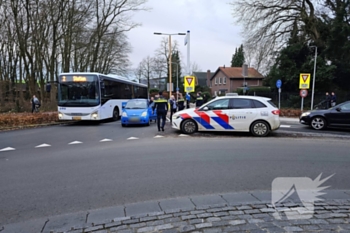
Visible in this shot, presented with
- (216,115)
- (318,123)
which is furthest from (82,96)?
(318,123)

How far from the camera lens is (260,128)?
11352 mm

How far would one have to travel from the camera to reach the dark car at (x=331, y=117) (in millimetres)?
12938

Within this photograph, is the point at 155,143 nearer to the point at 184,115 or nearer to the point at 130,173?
the point at 184,115

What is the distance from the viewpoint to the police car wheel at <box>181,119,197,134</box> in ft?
38.9

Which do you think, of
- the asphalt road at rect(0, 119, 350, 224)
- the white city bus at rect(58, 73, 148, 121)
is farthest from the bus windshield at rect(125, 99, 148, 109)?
the asphalt road at rect(0, 119, 350, 224)

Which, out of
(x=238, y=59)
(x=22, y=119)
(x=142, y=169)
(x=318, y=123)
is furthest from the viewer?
(x=238, y=59)

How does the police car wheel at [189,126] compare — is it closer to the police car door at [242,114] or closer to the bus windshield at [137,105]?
the police car door at [242,114]

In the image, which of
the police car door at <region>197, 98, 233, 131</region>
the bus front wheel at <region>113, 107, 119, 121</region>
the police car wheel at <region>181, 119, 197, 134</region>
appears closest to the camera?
the police car door at <region>197, 98, 233, 131</region>

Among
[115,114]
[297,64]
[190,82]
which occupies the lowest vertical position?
[115,114]

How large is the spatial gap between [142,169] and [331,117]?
1073cm

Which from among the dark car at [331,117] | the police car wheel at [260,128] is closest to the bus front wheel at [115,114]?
the police car wheel at [260,128]

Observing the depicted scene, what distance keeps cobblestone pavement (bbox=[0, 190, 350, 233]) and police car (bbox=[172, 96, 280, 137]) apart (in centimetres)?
694

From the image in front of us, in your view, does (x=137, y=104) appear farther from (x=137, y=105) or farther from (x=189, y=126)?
(x=189, y=126)

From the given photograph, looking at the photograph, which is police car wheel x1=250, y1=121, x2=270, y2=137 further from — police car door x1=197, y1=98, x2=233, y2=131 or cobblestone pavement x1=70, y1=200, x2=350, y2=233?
cobblestone pavement x1=70, y1=200, x2=350, y2=233
